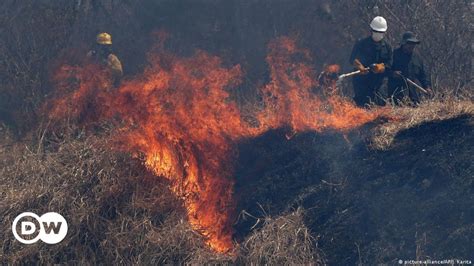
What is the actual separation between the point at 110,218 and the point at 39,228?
0.85 m

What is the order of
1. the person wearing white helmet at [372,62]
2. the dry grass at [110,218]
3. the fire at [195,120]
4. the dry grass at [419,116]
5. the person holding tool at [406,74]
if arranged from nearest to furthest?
the dry grass at [110,218] < the dry grass at [419,116] < the fire at [195,120] < the person holding tool at [406,74] < the person wearing white helmet at [372,62]

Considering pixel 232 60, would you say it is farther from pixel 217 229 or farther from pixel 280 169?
pixel 217 229

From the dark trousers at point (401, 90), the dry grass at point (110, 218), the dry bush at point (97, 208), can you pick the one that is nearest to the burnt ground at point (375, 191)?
the dry grass at point (110, 218)

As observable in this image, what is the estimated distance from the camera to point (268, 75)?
37.9 ft

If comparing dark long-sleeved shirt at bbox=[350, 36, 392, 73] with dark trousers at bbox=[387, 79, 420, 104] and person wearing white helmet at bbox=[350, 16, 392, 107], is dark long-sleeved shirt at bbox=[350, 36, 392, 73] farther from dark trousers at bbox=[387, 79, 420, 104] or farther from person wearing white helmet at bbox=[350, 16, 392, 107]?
dark trousers at bbox=[387, 79, 420, 104]

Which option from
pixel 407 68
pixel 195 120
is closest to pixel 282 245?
pixel 195 120

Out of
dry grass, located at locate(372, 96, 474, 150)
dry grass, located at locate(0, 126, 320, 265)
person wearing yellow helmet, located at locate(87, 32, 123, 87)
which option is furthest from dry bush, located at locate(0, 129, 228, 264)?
person wearing yellow helmet, located at locate(87, 32, 123, 87)

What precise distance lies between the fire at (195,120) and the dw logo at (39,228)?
1.35 meters

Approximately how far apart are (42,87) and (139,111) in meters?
3.43

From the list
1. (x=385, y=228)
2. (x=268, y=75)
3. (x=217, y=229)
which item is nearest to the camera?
(x=385, y=228)

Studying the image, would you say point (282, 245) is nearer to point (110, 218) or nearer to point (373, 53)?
point (110, 218)

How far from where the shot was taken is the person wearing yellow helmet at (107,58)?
9846 mm

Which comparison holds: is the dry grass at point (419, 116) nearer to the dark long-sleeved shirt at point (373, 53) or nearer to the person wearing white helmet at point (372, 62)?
the person wearing white helmet at point (372, 62)

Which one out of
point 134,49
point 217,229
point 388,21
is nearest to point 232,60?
point 134,49
